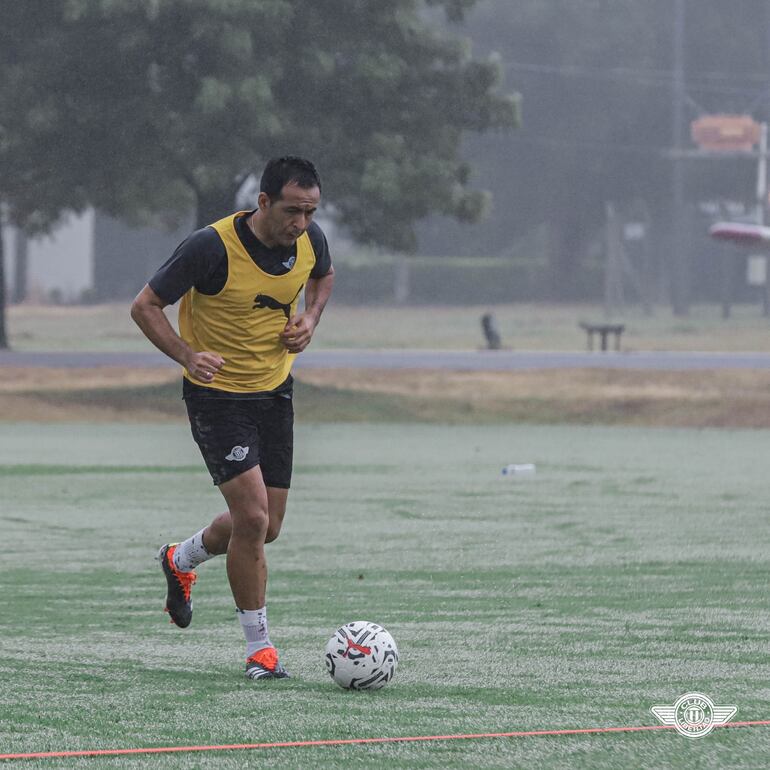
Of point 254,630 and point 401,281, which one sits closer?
point 254,630

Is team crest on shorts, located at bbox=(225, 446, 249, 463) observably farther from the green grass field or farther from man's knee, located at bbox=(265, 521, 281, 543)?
the green grass field

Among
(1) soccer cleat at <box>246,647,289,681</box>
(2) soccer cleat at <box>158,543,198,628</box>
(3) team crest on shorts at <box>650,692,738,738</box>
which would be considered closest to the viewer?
(3) team crest on shorts at <box>650,692,738,738</box>

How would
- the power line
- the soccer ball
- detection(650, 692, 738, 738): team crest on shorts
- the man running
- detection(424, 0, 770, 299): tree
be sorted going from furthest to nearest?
the power line < detection(424, 0, 770, 299): tree < the man running < the soccer ball < detection(650, 692, 738, 738): team crest on shorts

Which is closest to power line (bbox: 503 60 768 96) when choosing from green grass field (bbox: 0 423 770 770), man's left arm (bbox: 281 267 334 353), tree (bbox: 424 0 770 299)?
tree (bbox: 424 0 770 299)

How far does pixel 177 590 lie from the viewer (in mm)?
8586

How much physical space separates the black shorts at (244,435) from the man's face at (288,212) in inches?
29.5

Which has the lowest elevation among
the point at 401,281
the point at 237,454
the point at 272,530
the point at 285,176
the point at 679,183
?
the point at 401,281

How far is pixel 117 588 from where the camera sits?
36.3 feet

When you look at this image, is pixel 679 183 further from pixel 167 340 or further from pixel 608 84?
pixel 167 340

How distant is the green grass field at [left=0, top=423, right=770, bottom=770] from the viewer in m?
6.49

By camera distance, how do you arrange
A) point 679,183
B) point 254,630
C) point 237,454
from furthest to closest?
1. point 679,183
2. point 237,454
3. point 254,630

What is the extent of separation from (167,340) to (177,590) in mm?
1305

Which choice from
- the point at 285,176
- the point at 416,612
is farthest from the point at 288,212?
the point at 416,612

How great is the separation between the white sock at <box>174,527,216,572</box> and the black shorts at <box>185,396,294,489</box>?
18.0 inches
